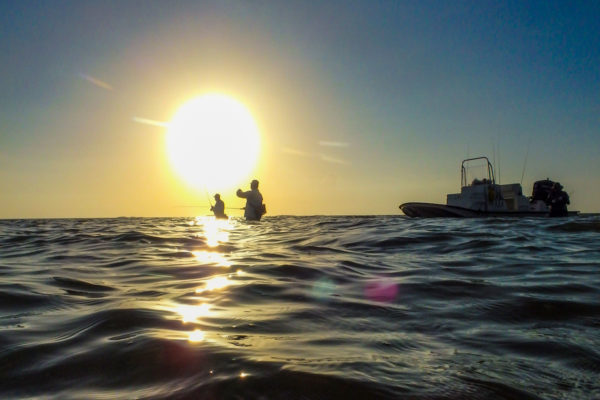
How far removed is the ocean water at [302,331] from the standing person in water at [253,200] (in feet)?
47.4

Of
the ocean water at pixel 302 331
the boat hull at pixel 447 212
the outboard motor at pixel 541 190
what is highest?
the outboard motor at pixel 541 190

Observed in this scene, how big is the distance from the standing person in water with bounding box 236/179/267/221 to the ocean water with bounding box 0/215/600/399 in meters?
14.4

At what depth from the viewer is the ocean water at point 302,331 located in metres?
1.53

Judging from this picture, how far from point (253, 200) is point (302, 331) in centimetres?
1747

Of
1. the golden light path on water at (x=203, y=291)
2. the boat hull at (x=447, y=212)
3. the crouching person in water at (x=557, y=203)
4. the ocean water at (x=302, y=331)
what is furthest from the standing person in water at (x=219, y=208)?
the crouching person in water at (x=557, y=203)

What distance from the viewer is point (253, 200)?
64.4ft

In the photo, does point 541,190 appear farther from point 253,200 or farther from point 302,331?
point 302,331

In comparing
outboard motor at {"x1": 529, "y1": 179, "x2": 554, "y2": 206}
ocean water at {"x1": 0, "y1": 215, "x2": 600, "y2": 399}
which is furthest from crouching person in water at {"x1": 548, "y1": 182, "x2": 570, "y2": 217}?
ocean water at {"x1": 0, "y1": 215, "x2": 600, "y2": 399}

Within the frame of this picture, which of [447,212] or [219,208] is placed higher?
[219,208]

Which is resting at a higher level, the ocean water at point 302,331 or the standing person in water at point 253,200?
the standing person in water at point 253,200

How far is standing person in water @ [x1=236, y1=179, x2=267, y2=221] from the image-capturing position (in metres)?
19.5

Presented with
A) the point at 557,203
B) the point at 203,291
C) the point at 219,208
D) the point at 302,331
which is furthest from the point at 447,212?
the point at 302,331

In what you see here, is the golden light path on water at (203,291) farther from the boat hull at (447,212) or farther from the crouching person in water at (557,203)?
the crouching person in water at (557,203)

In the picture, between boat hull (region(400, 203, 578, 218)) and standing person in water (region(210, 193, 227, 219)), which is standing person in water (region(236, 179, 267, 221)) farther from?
boat hull (region(400, 203, 578, 218))
